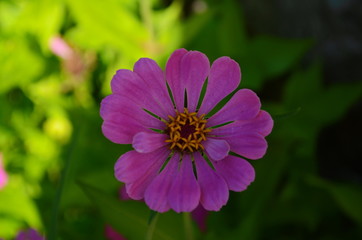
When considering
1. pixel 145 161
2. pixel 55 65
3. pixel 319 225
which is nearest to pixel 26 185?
pixel 55 65

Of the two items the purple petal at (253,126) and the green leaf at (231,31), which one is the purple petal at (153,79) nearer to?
the purple petal at (253,126)

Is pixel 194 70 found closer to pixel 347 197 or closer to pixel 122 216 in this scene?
pixel 122 216

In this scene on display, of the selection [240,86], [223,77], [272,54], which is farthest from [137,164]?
[272,54]

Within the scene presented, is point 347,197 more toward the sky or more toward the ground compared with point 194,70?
more toward the ground

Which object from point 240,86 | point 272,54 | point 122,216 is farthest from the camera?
point 272,54

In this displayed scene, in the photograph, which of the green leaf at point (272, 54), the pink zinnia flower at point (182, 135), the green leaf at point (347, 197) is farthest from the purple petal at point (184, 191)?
the green leaf at point (272, 54)

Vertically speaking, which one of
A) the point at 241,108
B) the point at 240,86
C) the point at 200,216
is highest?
the point at 240,86

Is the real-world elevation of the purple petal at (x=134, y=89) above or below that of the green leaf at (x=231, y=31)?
below
